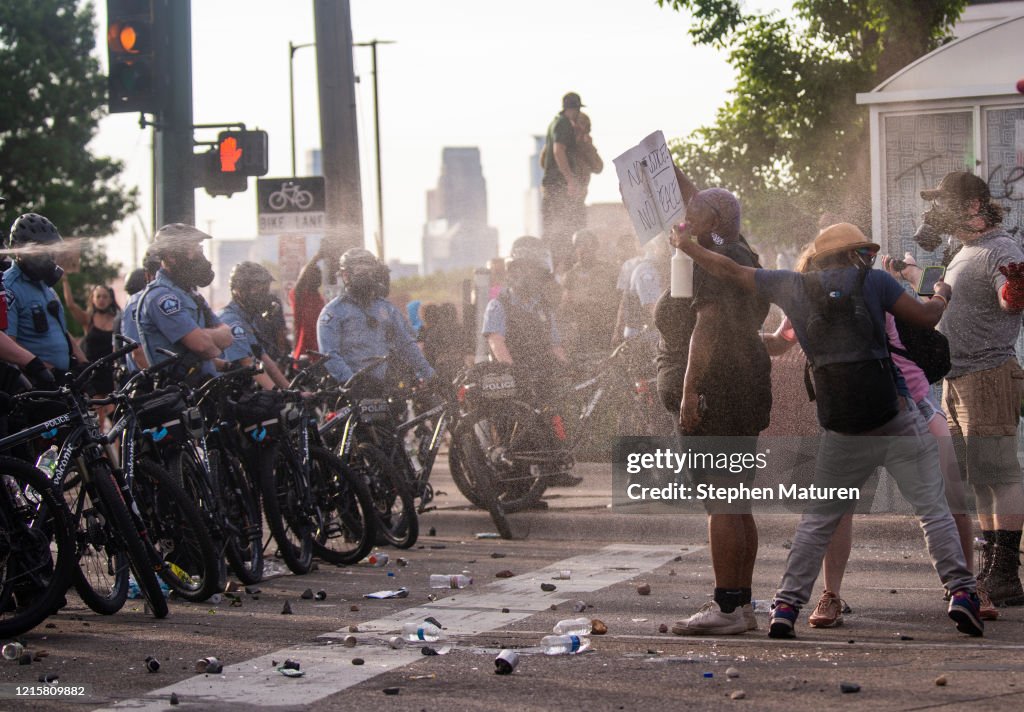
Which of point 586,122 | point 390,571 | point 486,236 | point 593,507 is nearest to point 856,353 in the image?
point 390,571

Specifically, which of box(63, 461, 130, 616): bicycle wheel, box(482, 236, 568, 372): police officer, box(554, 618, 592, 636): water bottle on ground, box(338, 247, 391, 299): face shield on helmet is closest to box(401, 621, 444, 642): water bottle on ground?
box(554, 618, 592, 636): water bottle on ground

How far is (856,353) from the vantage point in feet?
20.8

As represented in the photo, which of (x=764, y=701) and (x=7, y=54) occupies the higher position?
(x=7, y=54)

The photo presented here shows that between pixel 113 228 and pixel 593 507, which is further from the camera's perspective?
pixel 113 228

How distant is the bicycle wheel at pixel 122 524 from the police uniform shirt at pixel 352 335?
9.62 ft

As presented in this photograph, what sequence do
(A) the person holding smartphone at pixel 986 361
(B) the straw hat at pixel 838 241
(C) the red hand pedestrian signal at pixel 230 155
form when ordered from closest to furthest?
(B) the straw hat at pixel 838 241 < (A) the person holding smartphone at pixel 986 361 < (C) the red hand pedestrian signal at pixel 230 155

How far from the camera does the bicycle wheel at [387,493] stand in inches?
372

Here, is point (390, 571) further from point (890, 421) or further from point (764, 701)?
point (764, 701)

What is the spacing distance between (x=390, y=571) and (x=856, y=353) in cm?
330

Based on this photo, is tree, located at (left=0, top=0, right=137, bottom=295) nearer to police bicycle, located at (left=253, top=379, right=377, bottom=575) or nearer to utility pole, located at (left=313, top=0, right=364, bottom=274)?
utility pole, located at (left=313, top=0, right=364, bottom=274)

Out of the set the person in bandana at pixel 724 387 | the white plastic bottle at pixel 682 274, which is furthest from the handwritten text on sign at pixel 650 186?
the white plastic bottle at pixel 682 274

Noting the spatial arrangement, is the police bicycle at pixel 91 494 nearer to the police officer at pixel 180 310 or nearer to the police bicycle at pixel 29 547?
the police bicycle at pixel 29 547

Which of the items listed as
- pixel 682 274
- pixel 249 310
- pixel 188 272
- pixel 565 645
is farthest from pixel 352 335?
pixel 565 645

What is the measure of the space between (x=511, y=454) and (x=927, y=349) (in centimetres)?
428
